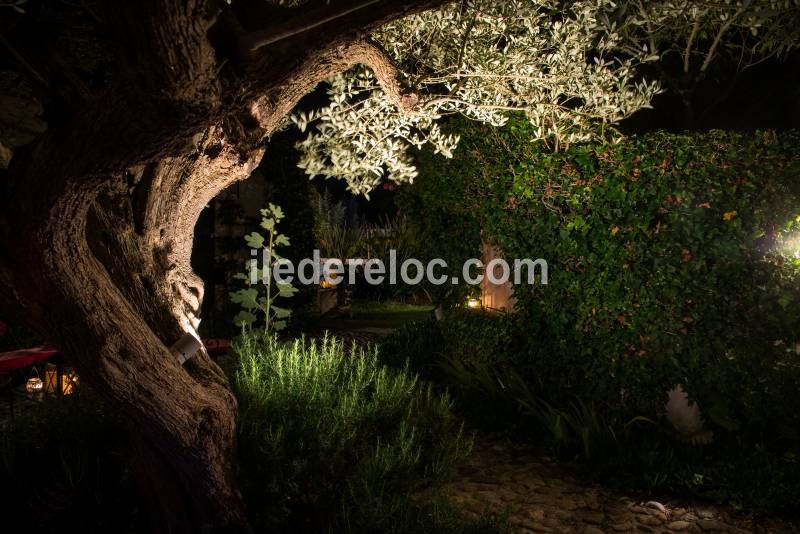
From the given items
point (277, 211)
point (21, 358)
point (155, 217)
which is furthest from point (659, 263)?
point (21, 358)

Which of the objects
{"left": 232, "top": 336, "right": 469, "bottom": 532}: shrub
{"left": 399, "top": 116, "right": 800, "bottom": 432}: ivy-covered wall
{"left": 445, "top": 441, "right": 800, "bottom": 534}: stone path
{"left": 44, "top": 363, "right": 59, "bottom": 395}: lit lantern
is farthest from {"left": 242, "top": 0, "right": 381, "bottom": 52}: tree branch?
{"left": 44, "top": 363, "right": 59, "bottom": 395}: lit lantern

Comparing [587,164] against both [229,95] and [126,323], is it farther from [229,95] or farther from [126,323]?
[126,323]

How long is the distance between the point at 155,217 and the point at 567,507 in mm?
3307

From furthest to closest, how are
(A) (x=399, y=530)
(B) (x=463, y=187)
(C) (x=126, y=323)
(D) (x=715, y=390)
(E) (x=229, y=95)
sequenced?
1. (B) (x=463, y=187)
2. (D) (x=715, y=390)
3. (A) (x=399, y=530)
4. (C) (x=126, y=323)
5. (E) (x=229, y=95)

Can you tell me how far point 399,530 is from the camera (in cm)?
343

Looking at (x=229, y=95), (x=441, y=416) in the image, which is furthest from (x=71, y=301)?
(x=441, y=416)

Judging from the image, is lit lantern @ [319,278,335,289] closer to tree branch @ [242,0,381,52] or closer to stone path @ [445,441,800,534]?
stone path @ [445,441,800,534]

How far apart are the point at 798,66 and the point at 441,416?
36.6 feet

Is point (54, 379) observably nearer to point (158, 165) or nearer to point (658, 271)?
point (158, 165)

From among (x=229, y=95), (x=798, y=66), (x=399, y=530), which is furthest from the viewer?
(x=798, y=66)

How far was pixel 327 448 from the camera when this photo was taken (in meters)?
3.82

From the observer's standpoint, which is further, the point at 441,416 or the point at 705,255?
the point at 441,416

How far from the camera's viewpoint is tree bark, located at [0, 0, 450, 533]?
2.40m

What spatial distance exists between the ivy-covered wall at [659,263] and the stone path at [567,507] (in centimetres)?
88
